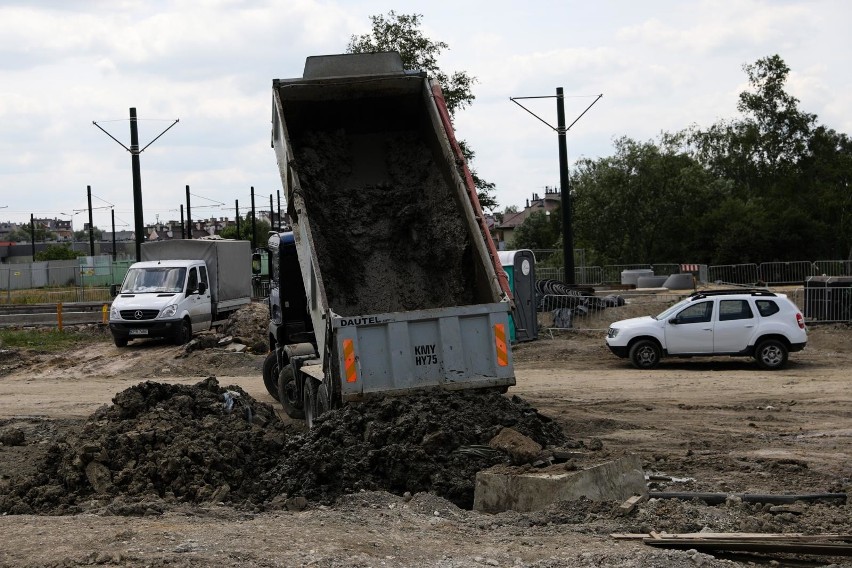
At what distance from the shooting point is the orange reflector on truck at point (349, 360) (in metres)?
11.0

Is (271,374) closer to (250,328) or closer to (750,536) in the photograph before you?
(750,536)

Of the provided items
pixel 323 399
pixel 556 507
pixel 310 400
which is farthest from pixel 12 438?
pixel 556 507

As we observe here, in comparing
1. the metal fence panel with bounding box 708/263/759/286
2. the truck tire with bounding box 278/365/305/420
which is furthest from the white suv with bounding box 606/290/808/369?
the metal fence panel with bounding box 708/263/759/286

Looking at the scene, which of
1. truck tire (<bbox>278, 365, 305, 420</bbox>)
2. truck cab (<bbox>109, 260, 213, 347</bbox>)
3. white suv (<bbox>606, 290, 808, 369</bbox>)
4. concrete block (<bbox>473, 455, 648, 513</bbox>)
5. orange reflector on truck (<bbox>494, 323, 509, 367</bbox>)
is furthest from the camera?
truck cab (<bbox>109, 260, 213, 347</bbox>)

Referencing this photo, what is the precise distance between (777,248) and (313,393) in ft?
173

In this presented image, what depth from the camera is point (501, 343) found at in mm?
11484

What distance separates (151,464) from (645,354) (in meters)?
13.2

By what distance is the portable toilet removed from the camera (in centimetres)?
2547

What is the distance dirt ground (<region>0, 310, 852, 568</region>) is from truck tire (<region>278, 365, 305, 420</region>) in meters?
1.00

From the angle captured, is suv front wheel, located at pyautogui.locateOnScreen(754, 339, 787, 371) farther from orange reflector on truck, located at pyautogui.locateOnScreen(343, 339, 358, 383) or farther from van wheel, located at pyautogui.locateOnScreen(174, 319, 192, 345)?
van wheel, located at pyautogui.locateOnScreen(174, 319, 192, 345)

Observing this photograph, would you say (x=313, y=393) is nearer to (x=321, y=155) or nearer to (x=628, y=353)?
(x=321, y=155)

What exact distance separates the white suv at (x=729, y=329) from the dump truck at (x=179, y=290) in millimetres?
12241

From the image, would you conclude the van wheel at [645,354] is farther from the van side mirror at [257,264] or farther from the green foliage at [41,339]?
the green foliage at [41,339]

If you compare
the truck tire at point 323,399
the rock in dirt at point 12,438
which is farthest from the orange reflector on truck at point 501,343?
the rock in dirt at point 12,438
